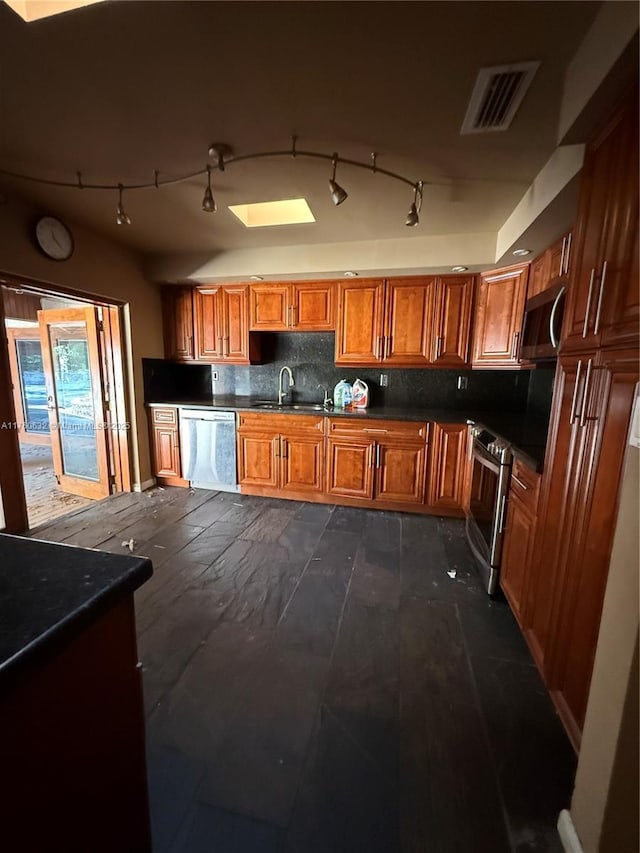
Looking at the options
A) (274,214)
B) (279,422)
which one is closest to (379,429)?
(279,422)

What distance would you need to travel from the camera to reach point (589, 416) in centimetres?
127

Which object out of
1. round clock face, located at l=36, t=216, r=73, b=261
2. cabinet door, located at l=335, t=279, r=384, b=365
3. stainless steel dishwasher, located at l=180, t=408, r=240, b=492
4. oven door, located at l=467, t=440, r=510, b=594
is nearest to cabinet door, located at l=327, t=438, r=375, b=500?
cabinet door, located at l=335, t=279, r=384, b=365

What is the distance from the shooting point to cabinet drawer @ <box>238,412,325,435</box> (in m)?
3.46

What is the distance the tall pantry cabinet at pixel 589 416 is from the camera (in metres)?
1.11

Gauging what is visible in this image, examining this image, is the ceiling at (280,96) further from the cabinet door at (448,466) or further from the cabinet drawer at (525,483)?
the cabinet door at (448,466)

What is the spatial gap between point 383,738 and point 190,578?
4.68 ft

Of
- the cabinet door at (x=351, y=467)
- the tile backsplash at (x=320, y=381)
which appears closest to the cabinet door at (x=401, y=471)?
the cabinet door at (x=351, y=467)

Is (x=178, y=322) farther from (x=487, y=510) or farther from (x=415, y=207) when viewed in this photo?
(x=487, y=510)

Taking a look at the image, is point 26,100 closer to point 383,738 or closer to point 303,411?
point 303,411

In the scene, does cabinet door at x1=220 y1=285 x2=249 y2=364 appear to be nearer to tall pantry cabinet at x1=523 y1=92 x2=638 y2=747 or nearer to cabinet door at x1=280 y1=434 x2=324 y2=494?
cabinet door at x1=280 y1=434 x2=324 y2=494

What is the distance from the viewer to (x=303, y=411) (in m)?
3.46

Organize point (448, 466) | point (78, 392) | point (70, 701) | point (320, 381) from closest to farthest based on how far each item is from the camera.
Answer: point (70, 701)
point (448, 466)
point (78, 392)
point (320, 381)

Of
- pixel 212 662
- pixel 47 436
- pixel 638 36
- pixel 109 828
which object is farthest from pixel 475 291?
pixel 47 436

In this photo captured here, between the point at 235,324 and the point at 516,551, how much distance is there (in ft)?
10.4
